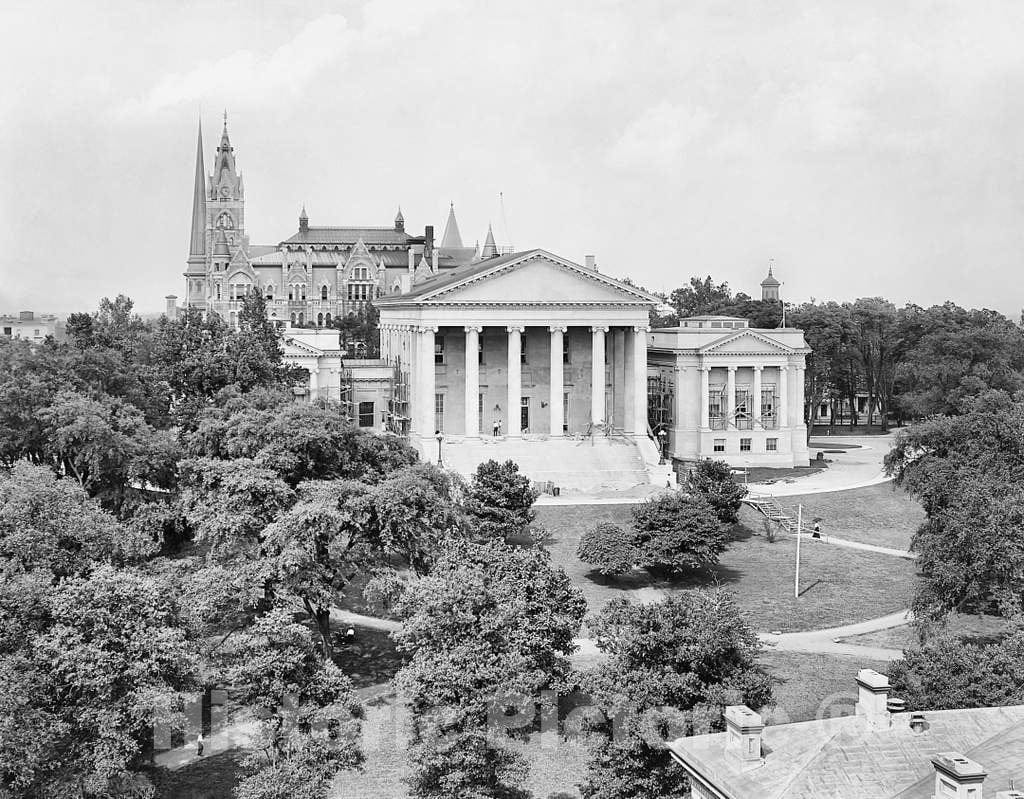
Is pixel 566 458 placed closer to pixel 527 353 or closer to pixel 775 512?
pixel 527 353

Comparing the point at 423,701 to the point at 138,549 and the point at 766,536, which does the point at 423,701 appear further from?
the point at 766,536

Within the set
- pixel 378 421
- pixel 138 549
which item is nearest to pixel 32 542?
pixel 138 549

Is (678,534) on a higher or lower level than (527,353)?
lower

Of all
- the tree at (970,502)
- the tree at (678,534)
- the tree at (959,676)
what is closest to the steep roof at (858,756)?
the tree at (959,676)

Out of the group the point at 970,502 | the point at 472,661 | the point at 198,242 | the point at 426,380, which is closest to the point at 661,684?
the point at 472,661

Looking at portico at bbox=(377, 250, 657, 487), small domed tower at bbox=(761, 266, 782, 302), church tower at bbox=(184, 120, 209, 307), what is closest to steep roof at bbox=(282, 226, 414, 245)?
church tower at bbox=(184, 120, 209, 307)

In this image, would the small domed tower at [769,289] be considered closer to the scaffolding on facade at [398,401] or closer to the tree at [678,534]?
the scaffolding on facade at [398,401]
